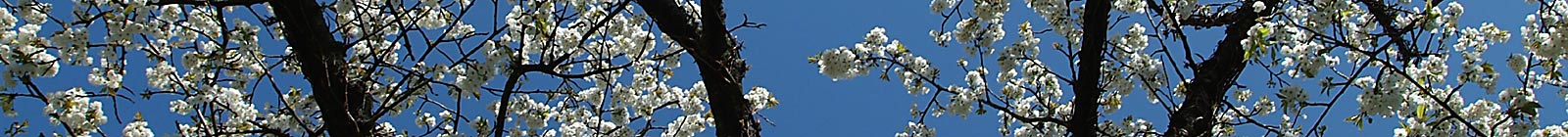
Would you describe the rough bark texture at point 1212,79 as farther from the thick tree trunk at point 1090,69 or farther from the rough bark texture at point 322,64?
the rough bark texture at point 322,64

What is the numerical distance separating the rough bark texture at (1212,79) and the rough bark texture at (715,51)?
1238 millimetres

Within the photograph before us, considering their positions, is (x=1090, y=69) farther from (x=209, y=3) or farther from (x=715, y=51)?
(x=209, y=3)

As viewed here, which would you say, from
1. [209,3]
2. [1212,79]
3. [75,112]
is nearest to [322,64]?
[209,3]

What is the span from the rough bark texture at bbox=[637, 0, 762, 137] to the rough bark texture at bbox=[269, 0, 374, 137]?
803mm

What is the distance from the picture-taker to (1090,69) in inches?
154

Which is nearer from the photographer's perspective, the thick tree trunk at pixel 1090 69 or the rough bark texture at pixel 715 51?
the thick tree trunk at pixel 1090 69

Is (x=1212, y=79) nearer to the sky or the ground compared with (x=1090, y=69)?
nearer to the sky

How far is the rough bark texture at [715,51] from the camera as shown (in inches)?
158

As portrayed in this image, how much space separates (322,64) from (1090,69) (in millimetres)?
1941

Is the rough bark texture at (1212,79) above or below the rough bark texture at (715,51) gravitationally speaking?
above

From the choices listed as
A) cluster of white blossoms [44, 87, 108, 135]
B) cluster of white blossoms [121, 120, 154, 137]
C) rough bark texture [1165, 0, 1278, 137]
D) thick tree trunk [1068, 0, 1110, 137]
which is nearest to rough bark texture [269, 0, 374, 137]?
cluster of white blossoms [44, 87, 108, 135]

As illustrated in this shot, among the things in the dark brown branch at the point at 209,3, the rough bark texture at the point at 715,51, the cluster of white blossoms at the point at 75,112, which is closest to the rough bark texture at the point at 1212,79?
the rough bark texture at the point at 715,51

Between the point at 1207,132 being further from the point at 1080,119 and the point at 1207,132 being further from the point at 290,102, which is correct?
the point at 290,102

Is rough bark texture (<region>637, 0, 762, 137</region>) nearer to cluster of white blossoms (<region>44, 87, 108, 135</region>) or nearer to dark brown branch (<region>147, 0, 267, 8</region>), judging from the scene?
dark brown branch (<region>147, 0, 267, 8</region>)
